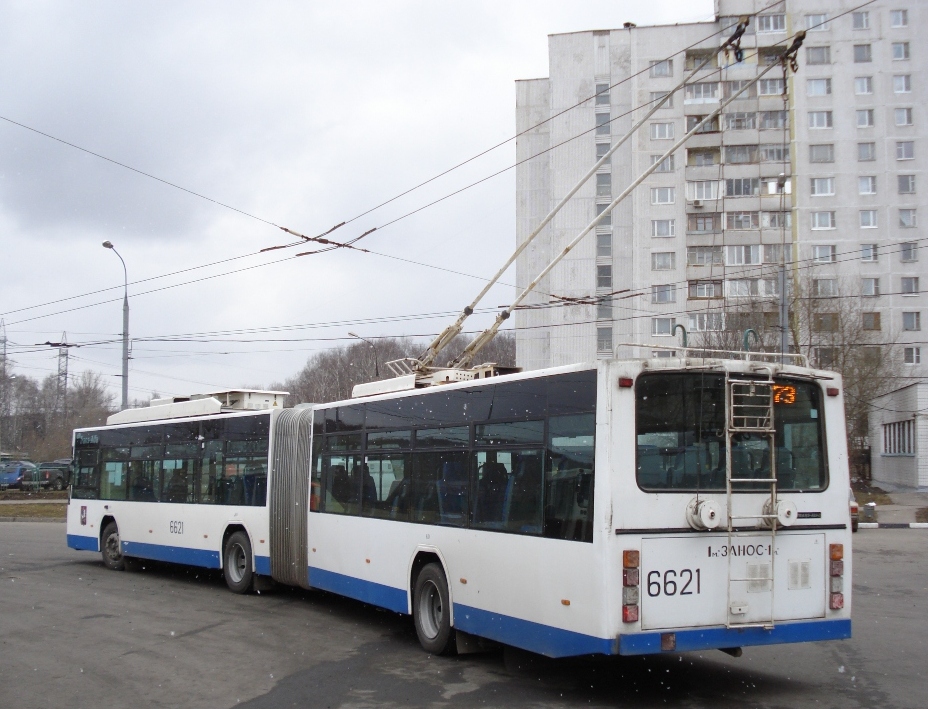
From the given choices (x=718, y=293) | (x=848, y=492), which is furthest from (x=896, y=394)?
(x=848, y=492)

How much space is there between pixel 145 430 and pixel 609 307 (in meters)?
44.6

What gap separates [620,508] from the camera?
24.4 feet

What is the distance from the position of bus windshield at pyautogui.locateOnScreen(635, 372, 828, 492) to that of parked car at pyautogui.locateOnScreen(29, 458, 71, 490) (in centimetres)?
4860

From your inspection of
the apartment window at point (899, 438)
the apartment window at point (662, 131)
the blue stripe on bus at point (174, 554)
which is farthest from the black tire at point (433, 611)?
the apartment window at point (662, 131)

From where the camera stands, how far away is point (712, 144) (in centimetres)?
6269

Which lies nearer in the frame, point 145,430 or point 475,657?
point 475,657

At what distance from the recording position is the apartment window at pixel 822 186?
2436 inches

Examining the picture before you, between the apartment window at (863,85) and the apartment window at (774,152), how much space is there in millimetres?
5645

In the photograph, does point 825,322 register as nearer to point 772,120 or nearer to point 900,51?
point 772,120

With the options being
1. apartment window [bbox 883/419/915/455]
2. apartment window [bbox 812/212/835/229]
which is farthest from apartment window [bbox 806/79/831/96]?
apartment window [bbox 883/419/915/455]

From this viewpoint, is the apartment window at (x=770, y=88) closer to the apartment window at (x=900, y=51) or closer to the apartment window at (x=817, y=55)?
the apartment window at (x=817, y=55)

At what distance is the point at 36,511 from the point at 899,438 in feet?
128

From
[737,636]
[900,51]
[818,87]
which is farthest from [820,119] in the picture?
[737,636]

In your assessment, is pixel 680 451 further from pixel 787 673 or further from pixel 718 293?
pixel 718 293
